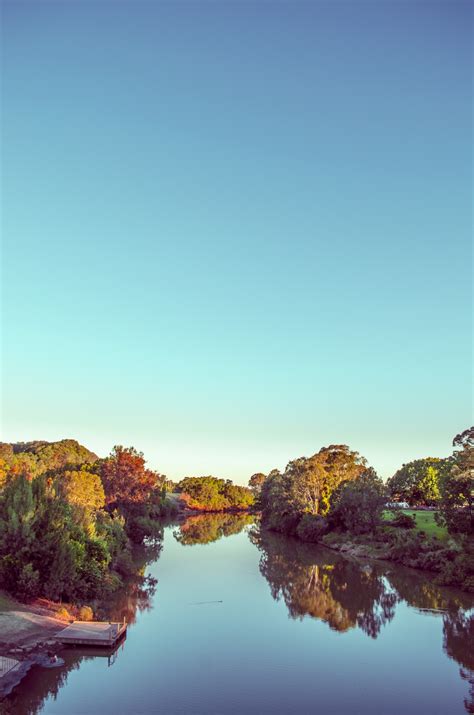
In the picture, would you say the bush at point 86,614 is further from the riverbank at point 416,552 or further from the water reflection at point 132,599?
the riverbank at point 416,552

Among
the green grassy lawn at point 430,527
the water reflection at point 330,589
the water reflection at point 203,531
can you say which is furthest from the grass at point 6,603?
the water reflection at point 203,531

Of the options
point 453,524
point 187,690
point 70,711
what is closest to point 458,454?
point 453,524

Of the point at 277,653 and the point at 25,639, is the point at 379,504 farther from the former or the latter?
the point at 25,639

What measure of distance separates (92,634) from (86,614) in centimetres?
419

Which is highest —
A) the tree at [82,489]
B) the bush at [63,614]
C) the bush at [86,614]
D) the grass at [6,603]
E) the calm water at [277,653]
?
the tree at [82,489]

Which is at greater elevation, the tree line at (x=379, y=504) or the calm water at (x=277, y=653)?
the tree line at (x=379, y=504)

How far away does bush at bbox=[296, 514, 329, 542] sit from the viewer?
69431mm

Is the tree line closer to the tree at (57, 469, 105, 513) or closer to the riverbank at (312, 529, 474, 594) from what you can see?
the riverbank at (312, 529, 474, 594)

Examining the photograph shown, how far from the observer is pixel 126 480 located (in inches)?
2454

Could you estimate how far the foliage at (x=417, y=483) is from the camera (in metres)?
87.9

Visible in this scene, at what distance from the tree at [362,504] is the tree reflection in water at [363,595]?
6995 mm

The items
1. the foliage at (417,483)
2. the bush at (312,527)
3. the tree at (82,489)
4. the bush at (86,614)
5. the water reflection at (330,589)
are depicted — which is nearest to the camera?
the bush at (86,614)

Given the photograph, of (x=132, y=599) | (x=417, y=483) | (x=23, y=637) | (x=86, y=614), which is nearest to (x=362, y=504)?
(x=417, y=483)

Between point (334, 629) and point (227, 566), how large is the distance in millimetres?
22943
